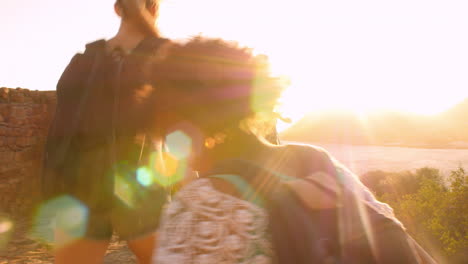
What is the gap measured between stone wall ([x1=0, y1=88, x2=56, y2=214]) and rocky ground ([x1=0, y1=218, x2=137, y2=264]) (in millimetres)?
796

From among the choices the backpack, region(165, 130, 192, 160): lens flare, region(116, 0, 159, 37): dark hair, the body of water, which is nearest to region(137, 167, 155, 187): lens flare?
region(165, 130, 192, 160): lens flare

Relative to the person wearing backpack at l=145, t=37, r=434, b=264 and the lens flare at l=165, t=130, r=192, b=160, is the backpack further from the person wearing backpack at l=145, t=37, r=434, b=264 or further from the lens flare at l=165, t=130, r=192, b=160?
the lens flare at l=165, t=130, r=192, b=160

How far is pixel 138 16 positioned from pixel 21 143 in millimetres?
5417

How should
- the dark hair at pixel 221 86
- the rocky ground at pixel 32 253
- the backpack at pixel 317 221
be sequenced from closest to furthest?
the backpack at pixel 317 221
the dark hair at pixel 221 86
the rocky ground at pixel 32 253

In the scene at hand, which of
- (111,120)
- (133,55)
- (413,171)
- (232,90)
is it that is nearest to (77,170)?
(111,120)

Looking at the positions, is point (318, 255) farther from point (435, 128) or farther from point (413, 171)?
point (435, 128)

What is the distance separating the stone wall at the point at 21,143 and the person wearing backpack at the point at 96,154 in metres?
5.16

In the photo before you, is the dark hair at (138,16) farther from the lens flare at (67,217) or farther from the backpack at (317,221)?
the backpack at (317,221)

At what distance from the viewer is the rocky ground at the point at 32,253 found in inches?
185

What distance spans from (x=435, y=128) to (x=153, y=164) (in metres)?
8.42

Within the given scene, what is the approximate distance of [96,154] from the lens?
167cm

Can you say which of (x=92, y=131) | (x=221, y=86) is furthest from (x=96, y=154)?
Answer: (x=221, y=86)

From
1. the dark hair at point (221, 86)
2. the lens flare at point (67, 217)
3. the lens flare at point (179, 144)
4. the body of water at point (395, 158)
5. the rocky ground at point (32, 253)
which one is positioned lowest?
the rocky ground at point (32, 253)

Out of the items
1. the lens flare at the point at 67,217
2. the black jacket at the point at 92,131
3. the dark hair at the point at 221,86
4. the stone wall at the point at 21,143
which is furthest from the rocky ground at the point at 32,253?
the dark hair at the point at 221,86
